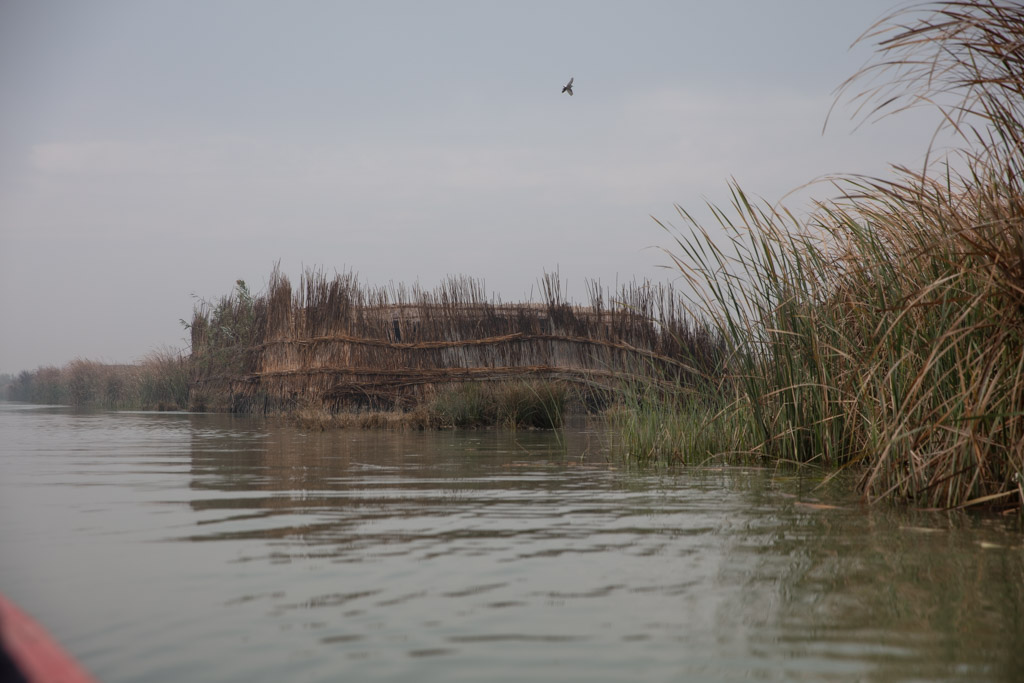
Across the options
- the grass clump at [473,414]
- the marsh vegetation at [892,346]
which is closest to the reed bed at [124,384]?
the grass clump at [473,414]

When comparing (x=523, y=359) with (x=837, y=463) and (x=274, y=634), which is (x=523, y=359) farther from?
(x=274, y=634)

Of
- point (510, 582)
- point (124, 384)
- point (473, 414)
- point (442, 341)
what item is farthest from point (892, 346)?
point (124, 384)

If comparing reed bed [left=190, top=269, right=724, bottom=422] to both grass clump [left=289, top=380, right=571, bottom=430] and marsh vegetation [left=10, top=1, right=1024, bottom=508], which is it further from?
marsh vegetation [left=10, top=1, right=1024, bottom=508]

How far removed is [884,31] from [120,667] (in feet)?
12.0

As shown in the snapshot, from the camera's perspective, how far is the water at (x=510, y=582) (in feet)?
5.48

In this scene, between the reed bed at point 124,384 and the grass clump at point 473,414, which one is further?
the reed bed at point 124,384

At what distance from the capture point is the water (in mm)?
1670

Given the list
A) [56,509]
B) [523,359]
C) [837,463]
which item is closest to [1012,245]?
[837,463]

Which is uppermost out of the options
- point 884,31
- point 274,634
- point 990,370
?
point 884,31

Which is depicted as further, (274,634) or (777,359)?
(777,359)

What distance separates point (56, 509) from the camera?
352 cm

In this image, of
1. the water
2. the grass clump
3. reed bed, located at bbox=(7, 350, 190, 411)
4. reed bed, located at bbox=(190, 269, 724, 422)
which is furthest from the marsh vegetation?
reed bed, located at bbox=(7, 350, 190, 411)

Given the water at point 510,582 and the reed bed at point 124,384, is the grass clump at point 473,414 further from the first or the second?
the reed bed at point 124,384

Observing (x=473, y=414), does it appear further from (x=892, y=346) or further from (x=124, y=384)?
(x=124, y=384)
